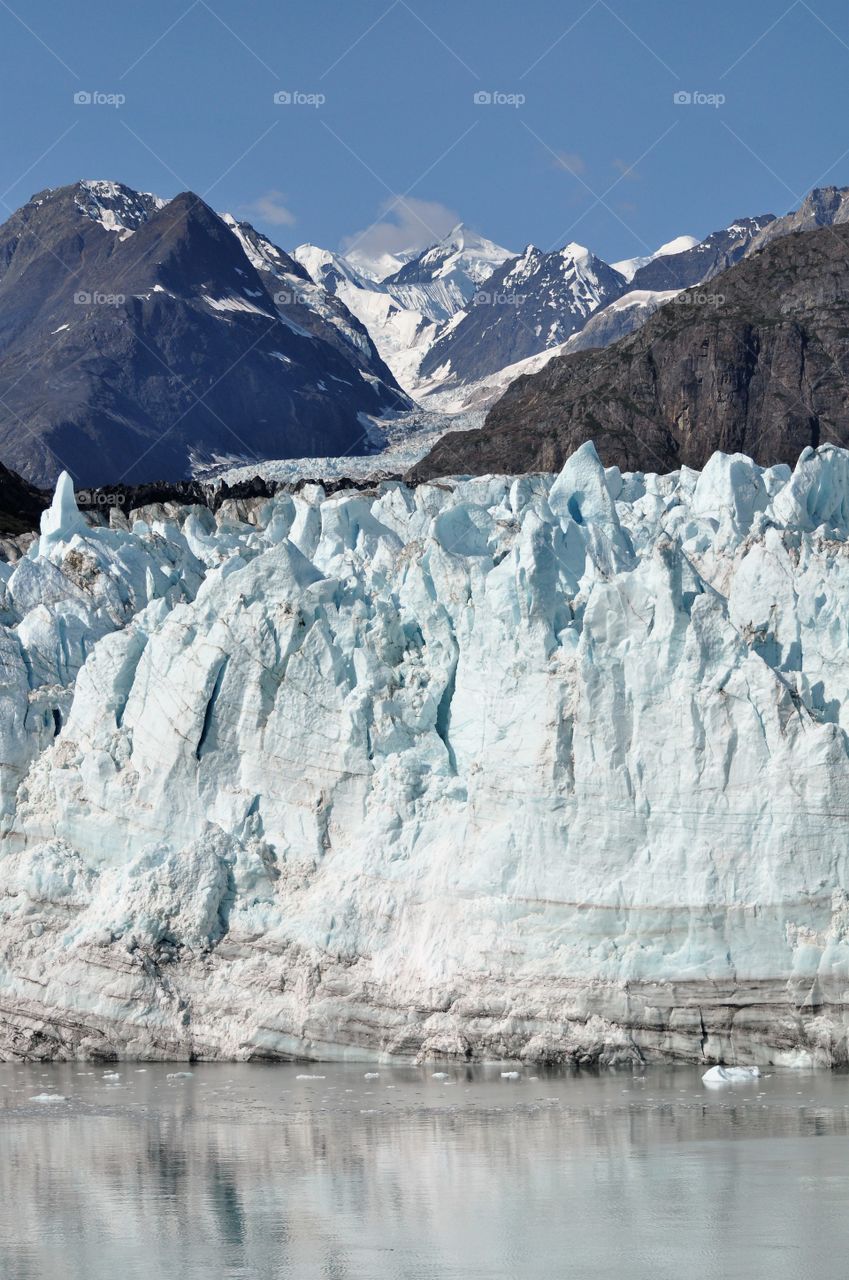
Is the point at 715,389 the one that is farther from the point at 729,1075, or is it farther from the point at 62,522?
the point at 729,1075

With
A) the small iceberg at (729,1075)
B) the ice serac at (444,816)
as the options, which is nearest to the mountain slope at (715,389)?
the ice serac at (444,816)

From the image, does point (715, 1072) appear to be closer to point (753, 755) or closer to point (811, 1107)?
point (811, 1107)

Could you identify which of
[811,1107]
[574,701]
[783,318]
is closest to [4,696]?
[574,701]

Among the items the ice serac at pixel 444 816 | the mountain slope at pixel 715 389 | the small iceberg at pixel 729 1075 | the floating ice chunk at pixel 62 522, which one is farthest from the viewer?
the mountain slope at pixel 715 389

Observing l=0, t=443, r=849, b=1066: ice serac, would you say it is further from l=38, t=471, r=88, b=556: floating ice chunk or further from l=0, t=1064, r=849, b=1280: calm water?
l=38, t=471, r=88, b=556: floating ice chunk

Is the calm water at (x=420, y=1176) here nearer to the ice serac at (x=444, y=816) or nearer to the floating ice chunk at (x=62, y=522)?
the ice serac at (x=444, y=816)
